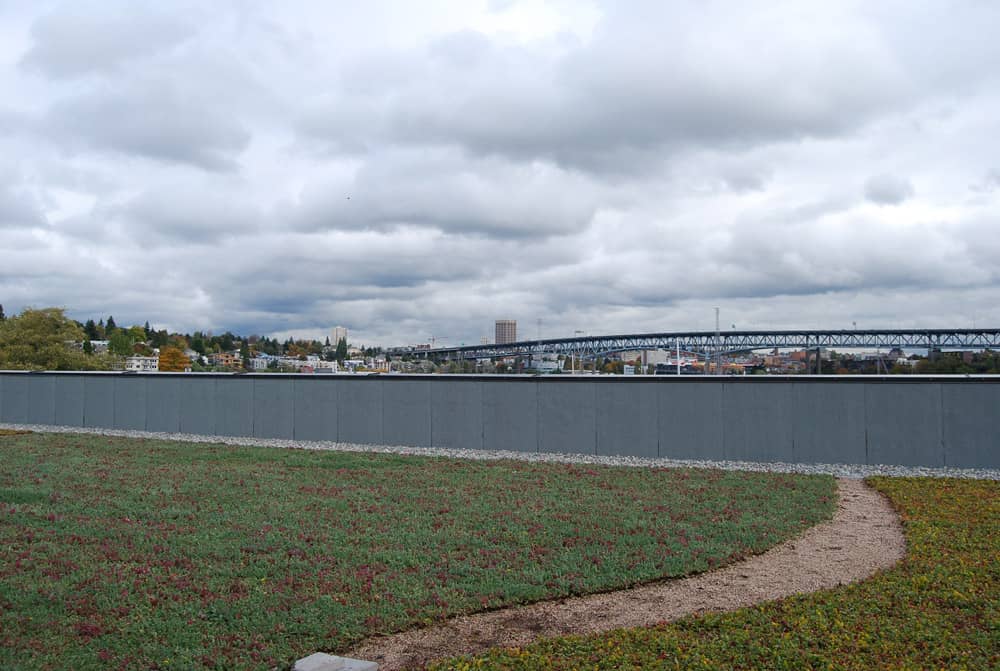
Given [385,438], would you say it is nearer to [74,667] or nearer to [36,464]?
[36,464]

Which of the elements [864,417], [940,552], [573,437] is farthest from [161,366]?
[940,552]

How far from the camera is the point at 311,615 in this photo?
6.34 meters

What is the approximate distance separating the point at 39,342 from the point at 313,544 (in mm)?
37761

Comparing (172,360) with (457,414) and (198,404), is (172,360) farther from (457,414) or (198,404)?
(457,414)

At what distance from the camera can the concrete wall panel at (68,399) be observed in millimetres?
24531

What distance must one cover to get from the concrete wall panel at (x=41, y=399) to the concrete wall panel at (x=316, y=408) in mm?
10455

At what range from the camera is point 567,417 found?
693 inches

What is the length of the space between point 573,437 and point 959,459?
7860mm

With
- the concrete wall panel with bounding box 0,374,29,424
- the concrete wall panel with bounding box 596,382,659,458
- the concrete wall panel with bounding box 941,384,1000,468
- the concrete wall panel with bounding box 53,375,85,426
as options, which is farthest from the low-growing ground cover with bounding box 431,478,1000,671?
the concrete wall panel with bounding box 0,374,29,424

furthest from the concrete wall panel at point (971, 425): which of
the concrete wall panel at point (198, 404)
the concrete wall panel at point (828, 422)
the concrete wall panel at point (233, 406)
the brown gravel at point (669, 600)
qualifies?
the concrete wall panel at point (198, 404)

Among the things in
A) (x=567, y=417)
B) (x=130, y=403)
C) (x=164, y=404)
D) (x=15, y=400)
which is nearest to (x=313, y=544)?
(x=567, y=417)

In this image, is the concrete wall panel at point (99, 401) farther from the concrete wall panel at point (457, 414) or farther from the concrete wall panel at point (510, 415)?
the concrete wall panel at point (510, 415)

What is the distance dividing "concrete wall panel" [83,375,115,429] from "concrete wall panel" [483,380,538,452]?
1301cm

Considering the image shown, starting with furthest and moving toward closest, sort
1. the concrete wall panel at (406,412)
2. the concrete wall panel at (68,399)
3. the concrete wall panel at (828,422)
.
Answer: the concrete wall panel at (68,399)
the concrete wall panel at (406,412)
the concrete wall panel at (828,422)
